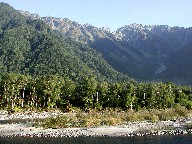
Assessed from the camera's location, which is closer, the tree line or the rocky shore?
the rocky shore

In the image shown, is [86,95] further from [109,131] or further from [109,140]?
[109,140]

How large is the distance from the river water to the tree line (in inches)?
2301

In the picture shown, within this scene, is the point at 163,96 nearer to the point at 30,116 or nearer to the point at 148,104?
the point at 148,104

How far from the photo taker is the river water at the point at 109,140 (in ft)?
166

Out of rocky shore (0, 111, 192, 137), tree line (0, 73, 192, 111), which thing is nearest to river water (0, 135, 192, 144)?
rocky shore (0, 111, 192, 137)

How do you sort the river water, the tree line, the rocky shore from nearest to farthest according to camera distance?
the river water, the rocky shore, the tree line

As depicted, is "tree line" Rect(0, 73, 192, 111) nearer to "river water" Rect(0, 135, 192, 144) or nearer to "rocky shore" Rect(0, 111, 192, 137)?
"rocky shore" Rect(0, 111, 192, 137)

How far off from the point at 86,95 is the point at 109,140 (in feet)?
217

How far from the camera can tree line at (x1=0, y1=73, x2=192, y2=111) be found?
116m

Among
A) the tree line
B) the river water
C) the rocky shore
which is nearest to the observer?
the river water

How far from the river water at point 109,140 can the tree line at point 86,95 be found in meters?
58.4

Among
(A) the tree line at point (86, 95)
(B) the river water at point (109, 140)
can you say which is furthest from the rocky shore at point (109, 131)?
(A) the tree line at point (86, 95)

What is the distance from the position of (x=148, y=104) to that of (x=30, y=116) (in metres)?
40.2

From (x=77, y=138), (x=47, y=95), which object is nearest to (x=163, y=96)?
(x=47, y=95)
